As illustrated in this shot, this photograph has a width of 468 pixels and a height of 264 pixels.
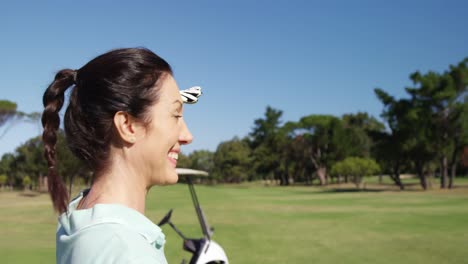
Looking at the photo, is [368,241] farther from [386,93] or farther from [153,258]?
[386,93]

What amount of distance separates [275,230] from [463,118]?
3315 centimetres

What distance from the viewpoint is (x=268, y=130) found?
→ 99625mm

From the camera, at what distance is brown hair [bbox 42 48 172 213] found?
1.30 meters

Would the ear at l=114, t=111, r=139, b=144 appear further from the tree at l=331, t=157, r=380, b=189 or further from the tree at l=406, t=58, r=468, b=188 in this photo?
the tree at l=331, t=157, r=380, b=189

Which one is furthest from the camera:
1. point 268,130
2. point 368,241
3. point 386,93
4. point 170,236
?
point 268,130

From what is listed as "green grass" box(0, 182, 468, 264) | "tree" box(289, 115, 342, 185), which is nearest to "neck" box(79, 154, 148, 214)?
"green grass" box(0, 182, 468, 264)

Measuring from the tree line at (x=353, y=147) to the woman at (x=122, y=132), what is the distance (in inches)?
12.3

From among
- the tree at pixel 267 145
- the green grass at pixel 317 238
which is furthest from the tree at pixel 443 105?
the tree at pixel 267 145

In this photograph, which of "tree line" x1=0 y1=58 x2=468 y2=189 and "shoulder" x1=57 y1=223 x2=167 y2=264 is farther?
"tree line" x1=0 y1=58 x2=468 y2=189

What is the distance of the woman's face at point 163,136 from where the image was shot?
1293mm

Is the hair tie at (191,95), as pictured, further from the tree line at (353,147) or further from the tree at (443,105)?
the tree at (443,105)

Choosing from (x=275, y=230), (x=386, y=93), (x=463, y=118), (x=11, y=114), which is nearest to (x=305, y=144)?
(x=386, y=93)

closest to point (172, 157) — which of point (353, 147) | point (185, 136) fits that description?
point (185, 136)

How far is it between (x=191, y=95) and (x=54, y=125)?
0.43 metres
